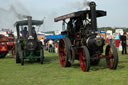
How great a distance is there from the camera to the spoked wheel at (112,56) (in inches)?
255

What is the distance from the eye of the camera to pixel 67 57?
760 centimetres

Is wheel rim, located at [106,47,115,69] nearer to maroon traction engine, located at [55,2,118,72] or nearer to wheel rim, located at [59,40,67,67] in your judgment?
maroon traction engine, located at [55,2,118,72]

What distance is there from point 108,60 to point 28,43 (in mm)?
3712

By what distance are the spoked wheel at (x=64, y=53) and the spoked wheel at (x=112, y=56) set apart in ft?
4.38

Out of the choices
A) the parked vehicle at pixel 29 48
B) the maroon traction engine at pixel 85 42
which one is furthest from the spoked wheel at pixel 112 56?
the parked vehicle at pixel 29 48

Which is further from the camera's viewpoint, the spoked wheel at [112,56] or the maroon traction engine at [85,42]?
the maroon traction engine at [85,42]

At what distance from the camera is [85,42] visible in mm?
7168

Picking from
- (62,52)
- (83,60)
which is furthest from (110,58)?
(62,52)

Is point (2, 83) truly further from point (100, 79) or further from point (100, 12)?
point (100, 12)

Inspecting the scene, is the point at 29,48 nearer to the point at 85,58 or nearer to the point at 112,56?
the point at 85,58

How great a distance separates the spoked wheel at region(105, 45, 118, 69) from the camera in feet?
21.2

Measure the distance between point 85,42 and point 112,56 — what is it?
99cm

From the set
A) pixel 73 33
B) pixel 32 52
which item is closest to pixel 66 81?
pixel 73 33

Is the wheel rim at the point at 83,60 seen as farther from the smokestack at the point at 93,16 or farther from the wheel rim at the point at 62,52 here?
the wheel rim at the point at 62,52
